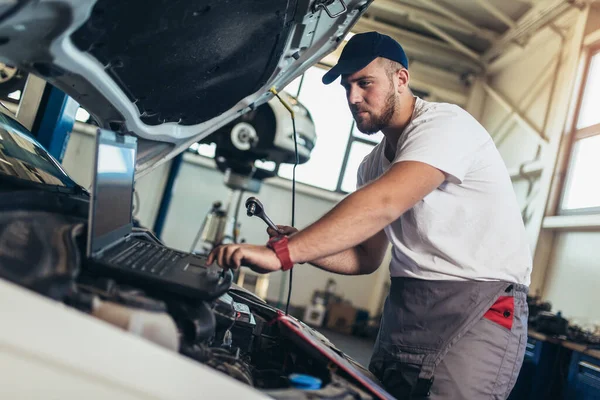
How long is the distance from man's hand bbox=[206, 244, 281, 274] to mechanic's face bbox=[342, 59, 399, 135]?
2.15 ft

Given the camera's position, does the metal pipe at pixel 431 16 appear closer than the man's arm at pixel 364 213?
No

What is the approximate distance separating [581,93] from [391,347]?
5.34 metres

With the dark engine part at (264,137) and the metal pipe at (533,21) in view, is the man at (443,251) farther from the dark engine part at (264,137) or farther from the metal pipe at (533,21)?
the metal pipe at (533,21)

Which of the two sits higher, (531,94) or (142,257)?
(531,94)

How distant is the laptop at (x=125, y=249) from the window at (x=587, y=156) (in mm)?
4881

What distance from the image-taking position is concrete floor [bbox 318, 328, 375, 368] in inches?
225

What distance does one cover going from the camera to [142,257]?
1.24 metres

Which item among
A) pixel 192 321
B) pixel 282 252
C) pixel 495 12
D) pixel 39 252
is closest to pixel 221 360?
pixel 192 321

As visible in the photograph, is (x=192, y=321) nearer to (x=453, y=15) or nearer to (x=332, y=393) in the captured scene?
(x=332, y=393)

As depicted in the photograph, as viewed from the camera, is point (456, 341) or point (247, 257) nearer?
point (247, 257)

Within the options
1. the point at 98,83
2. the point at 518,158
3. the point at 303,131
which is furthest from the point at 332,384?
the point at 518,158

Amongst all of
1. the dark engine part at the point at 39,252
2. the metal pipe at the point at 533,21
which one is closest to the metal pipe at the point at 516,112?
the metal pipe at the point at 533,21

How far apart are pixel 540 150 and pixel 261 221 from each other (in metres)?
3.73

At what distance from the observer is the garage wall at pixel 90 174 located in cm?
749
